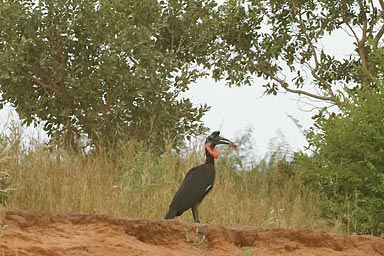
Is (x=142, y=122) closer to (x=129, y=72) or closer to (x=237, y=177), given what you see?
(x=129, y=72)

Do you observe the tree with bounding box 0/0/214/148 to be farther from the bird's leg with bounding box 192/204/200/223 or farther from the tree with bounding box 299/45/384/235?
the bird's leg with bounding box 192/204/200/223

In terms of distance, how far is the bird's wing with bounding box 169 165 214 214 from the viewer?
27.9 ft

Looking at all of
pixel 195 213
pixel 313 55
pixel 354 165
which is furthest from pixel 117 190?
pixel 313 55

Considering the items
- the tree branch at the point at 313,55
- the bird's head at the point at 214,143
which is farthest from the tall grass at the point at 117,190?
the tree branch at the point at 313,55

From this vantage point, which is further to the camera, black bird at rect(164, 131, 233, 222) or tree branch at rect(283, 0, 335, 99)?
tree branch at rect(283, 0, 335, 99)

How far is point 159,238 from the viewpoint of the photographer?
5.40m

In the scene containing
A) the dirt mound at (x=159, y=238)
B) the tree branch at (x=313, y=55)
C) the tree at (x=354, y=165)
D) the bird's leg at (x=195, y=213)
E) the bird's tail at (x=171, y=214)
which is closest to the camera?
the dirt mound at (x=159, y=238)

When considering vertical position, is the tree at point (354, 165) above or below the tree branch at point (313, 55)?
below

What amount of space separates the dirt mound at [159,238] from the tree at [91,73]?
8.19 metres

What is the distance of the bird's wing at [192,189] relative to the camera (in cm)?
849

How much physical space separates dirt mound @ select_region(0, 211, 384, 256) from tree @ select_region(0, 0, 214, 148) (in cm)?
819

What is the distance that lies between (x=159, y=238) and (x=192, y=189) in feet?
10.6

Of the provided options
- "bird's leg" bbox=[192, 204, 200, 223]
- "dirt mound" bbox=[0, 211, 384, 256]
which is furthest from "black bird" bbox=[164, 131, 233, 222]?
"dirt mound" bbox=[0, 211, 384, 256]

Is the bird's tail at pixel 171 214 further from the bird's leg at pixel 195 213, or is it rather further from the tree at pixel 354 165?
the tree at pixel 354 165
